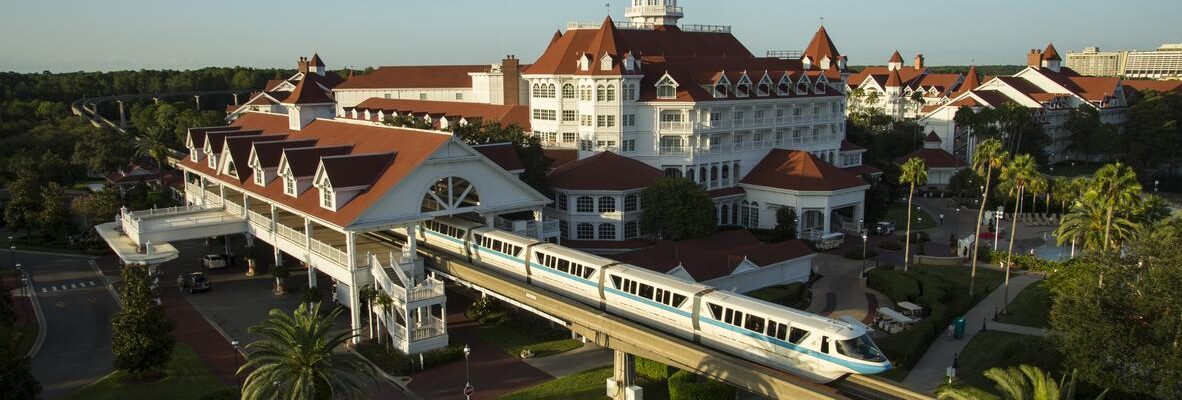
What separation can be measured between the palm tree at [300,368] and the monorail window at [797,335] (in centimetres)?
1362

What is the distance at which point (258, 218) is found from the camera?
50125 mm

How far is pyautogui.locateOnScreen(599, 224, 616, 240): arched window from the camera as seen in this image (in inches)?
2255

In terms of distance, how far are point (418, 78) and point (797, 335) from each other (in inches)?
3338

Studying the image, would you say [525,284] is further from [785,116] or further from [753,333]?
[785,116]

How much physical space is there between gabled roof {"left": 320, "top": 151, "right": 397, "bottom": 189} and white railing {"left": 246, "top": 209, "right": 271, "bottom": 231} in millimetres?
11370

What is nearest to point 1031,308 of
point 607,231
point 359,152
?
point 607,231

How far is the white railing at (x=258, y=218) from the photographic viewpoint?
49375 millimetres

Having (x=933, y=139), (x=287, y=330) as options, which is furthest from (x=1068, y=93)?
(x=287, y=330)

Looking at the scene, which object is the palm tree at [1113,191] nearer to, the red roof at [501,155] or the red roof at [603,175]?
the red roof at [603,175]

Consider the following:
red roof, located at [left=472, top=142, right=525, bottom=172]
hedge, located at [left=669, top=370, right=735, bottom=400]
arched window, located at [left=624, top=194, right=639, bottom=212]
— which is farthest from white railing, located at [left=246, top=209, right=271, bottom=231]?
hedge, located at [left=669, top=370, right=735, bottom=400]

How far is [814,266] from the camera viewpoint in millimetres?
55094

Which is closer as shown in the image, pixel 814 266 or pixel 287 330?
pixel 287 330

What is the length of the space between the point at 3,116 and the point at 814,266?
106091 millimetres

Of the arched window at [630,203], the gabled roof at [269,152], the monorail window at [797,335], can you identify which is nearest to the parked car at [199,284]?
→ the gabled roof at [269,152]
